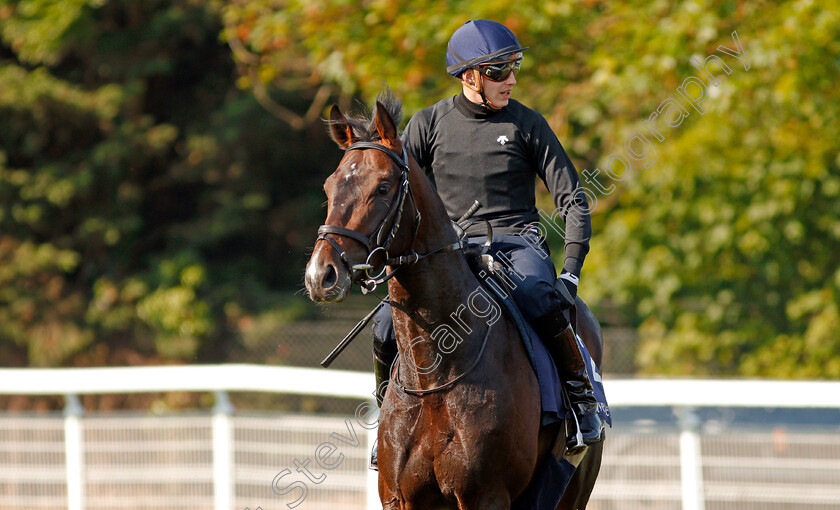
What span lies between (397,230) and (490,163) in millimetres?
911

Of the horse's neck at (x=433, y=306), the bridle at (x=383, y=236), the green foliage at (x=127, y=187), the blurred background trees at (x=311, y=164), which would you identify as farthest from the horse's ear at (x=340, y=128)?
the green foliage at (x=127, y=187)

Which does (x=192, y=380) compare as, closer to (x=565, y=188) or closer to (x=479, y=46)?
(x=565, y=188)

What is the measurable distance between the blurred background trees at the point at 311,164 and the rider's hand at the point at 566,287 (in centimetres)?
471

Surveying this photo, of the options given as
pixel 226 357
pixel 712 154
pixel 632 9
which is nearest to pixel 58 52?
pixel 226 357

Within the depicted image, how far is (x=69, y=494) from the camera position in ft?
25.4

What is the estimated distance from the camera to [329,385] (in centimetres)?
721

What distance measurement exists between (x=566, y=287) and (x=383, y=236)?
115 centimetres

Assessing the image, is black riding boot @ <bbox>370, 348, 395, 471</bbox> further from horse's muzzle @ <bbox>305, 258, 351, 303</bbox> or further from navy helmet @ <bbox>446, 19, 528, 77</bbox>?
navy helmet @ <bbox>446, 19, 528, 77</bbox>

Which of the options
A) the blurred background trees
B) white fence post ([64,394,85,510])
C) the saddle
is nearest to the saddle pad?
the saddle

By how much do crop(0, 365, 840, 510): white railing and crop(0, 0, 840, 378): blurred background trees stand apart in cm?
275

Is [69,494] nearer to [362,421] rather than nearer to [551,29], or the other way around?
[362,421]

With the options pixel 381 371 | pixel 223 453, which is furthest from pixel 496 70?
pixel 223 453

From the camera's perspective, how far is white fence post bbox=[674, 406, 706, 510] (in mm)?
6910

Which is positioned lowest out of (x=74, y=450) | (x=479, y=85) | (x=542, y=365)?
(x=542, y=365)
